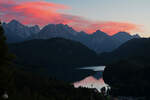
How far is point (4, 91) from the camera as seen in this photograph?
3106 centimetres

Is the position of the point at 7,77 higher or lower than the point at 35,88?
higher

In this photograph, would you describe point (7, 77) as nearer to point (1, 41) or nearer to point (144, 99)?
point (1, 41)

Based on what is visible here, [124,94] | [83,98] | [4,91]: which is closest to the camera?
[4,91]

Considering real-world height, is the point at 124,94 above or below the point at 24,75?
below

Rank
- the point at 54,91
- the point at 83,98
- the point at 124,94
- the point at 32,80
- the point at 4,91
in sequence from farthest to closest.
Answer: the point at 124,94
the point at 32,80
the point at 54,91
the point at 83,98
the point at 4,91

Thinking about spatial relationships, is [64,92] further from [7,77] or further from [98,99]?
[7,77]

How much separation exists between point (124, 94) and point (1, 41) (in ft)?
564

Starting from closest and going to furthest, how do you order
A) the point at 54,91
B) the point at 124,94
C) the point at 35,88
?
the point at 54,91 → the point at 35,88 → the point at 124,94

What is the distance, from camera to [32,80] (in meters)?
174

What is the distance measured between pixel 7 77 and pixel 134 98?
16511 cm

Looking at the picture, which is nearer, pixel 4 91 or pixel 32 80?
pixel 4 91

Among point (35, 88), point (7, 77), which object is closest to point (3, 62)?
point (7, 77)

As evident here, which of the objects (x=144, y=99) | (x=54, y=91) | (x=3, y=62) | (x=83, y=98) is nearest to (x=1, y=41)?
(x=3, y=62)

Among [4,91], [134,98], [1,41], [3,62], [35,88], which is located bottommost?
[134,98]
